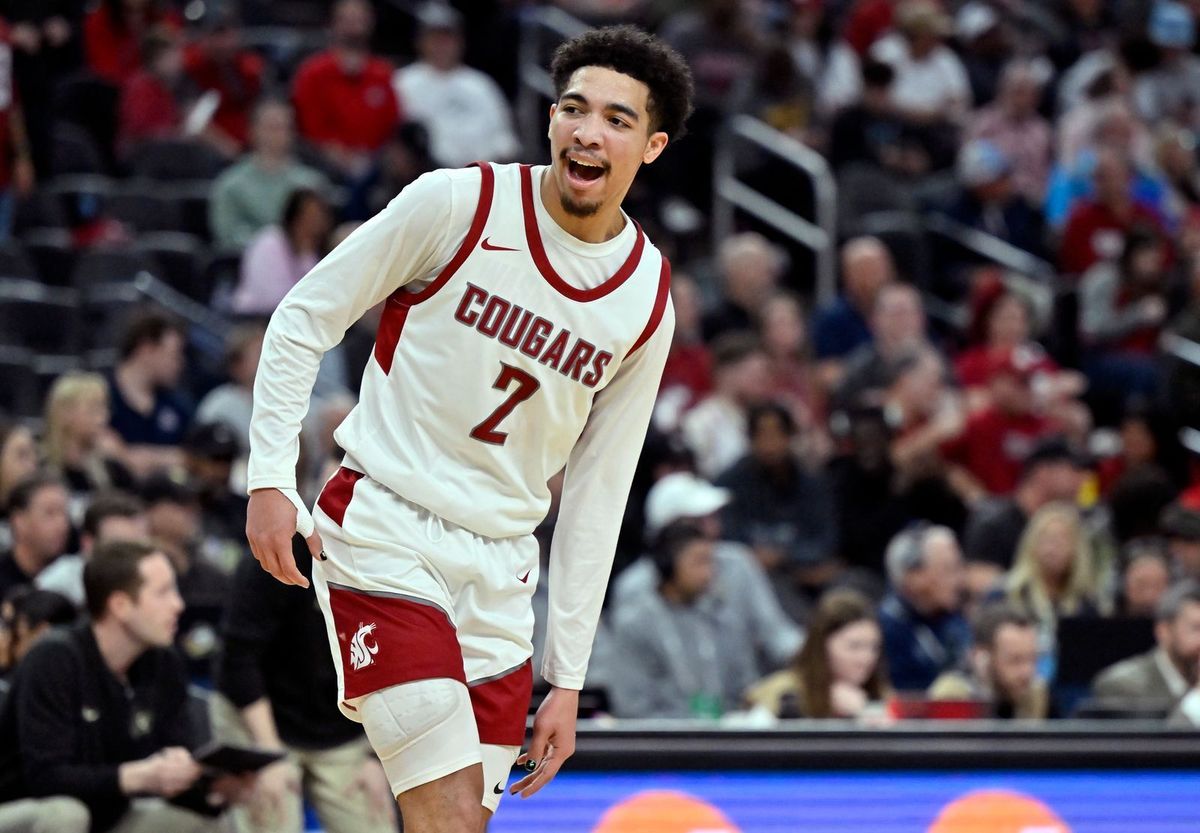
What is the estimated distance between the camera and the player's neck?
160 inches

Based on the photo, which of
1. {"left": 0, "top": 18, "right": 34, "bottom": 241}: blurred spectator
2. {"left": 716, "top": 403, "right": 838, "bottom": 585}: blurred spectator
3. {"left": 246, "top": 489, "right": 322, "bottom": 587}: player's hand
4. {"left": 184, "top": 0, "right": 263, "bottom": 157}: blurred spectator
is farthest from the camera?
{"left": 184, "top": 0, "right": 263, "bottom": 157}: blurred spectator

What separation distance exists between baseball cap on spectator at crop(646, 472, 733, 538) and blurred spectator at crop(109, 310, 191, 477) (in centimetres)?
237

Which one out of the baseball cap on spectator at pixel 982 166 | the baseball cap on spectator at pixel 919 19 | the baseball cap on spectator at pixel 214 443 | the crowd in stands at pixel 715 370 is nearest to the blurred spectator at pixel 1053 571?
the crowd in stands at pixel 715 370

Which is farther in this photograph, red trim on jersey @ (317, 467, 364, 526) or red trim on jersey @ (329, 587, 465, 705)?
red trim on jersey @ (317, 467, 364, 526)

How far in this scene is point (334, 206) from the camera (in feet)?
38.8

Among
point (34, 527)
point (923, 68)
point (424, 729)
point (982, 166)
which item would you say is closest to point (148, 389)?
point (34, 527)

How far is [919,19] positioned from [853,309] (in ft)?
10.0

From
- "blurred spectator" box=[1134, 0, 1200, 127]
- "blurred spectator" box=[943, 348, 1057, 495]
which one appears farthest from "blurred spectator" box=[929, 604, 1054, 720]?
"blurred spectator" box=[1134, 0, 1200, 127]

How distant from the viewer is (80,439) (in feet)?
29.6

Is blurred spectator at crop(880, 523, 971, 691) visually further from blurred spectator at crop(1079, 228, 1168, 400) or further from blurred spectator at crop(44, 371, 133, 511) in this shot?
blurred spectator at crop(44, 371, 133, 511)

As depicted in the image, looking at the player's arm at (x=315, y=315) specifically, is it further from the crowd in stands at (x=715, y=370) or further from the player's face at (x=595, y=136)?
the crowd in stands at (x=715, y=370)

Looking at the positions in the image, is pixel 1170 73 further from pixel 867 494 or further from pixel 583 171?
pixel 583 171

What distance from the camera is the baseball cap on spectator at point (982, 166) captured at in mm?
13266

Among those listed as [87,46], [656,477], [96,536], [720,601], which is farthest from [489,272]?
[87,46]
